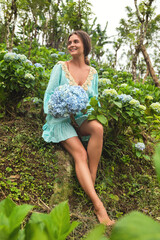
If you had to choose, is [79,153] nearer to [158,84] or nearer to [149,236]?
[149,236]

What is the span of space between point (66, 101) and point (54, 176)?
30.4 inches

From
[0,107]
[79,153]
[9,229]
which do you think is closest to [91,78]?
[79,153]

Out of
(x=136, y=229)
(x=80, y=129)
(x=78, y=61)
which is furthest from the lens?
(x=78, y=61)

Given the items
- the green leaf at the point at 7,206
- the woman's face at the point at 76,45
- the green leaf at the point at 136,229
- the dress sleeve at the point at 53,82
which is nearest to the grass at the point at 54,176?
the dress sleeve at the point at 53,82

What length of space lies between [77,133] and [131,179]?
0.93m

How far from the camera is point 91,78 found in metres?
2.58

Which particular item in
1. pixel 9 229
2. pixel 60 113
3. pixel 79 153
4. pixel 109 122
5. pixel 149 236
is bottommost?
pixel 79 153

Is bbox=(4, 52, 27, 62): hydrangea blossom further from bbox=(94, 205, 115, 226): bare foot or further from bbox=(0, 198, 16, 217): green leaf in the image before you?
bbox=(0, 198, 16, 217): green leaf

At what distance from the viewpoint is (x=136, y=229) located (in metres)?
0.22

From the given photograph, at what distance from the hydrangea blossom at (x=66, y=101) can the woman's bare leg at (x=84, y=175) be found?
0.31 meters

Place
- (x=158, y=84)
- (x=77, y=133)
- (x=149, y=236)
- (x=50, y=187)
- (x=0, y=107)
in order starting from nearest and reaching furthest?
(x=149, y=236), (x=50, y=187), (x=77, y=133), (x=0, y=107), (x=158, y=84)

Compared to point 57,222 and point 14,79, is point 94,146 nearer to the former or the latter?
point 14,79

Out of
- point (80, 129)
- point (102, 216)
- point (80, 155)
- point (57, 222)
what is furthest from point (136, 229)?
point (80, 129)

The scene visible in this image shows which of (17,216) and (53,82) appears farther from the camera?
(53,82)
